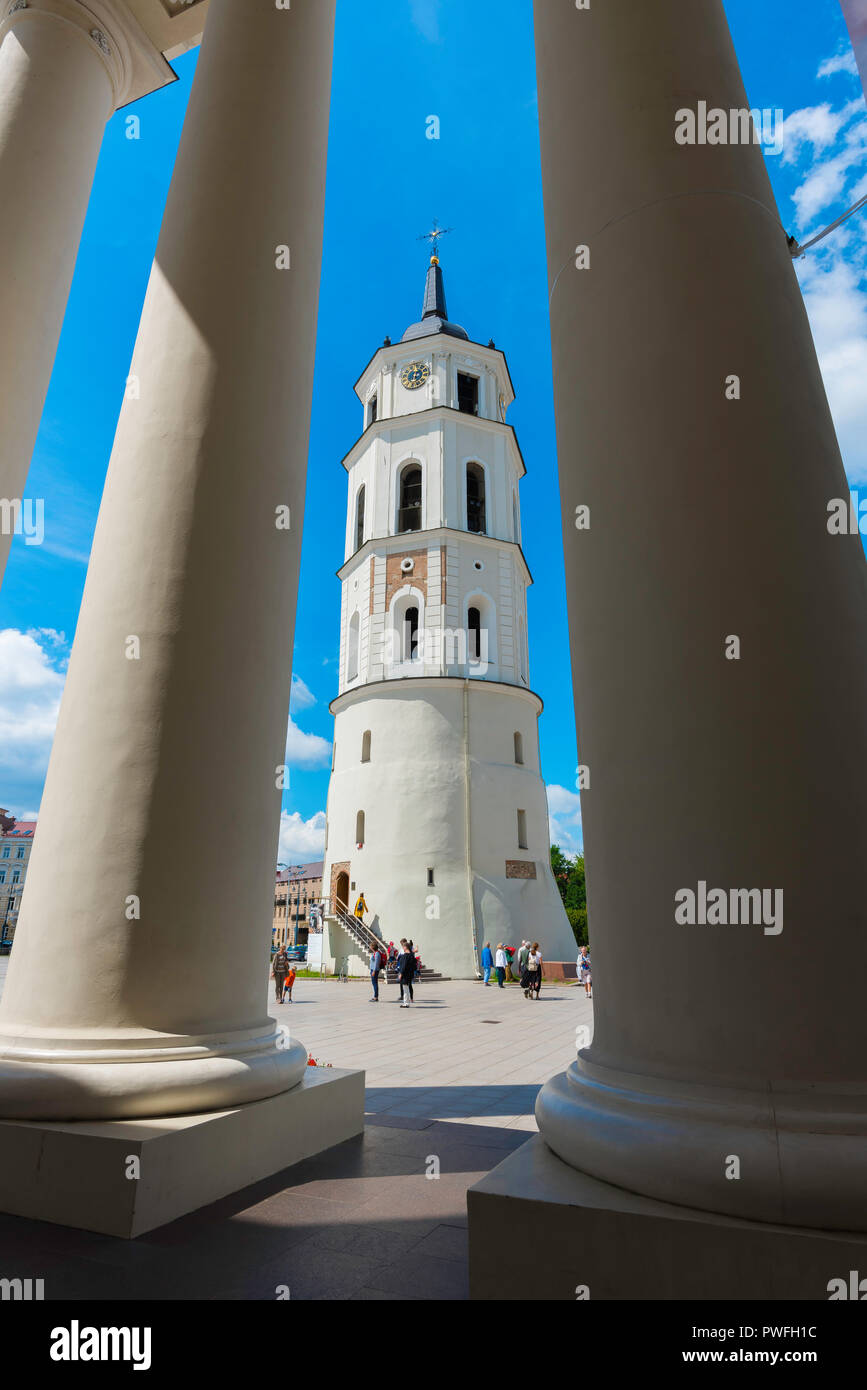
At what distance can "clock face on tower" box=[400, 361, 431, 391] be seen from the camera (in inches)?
2044

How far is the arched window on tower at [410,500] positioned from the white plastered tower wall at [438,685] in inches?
4.1

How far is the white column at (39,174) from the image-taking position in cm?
838

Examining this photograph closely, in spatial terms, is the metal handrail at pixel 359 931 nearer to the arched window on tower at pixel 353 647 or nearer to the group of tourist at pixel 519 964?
the group of tourist at pixel 519 964

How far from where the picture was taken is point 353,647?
48.8 metres

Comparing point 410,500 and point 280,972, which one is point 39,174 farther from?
point 410,500

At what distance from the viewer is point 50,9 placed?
973 centimetres

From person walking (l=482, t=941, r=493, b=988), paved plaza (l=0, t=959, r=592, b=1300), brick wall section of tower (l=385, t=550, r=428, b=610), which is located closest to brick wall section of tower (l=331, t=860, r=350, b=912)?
person walking (l=482, t=941, r=493, b=988)

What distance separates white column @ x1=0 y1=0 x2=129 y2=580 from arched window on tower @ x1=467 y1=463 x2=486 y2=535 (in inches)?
1579

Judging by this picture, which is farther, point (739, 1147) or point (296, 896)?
point (296, 896)

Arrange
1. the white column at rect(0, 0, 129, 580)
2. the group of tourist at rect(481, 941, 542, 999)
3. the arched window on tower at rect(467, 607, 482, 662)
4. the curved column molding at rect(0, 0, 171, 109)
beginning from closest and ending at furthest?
1. the white column at rect(0, 0, 129, 580)
2. the curved column molding at rect(0, 0, 171, 109)
3. the group of tourist at rect(481, 941, 542, 999)
4. the arched window on tower at rect(467, 607, 482, 662)

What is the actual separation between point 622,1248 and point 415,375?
5476 cm

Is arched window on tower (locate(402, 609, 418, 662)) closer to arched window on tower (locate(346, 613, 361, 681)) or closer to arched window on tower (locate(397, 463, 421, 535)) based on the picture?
arched window on tower (locate(346, 613, 361, 681))

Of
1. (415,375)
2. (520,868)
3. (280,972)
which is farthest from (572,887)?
(280,972)
